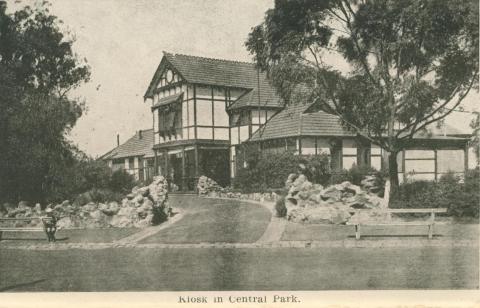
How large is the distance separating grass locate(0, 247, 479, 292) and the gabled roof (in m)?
17.3

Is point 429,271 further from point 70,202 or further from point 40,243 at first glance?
point 70,202

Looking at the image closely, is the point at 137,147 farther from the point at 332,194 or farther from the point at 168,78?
the point at 332,194

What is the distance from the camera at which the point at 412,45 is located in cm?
1538

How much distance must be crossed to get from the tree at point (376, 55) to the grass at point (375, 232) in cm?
387

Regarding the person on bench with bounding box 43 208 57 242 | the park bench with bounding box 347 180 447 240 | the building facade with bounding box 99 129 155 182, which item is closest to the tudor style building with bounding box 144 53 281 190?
the building facade with bounding box 99 129 155 182

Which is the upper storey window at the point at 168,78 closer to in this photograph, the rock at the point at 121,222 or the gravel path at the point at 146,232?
the gravel path at the point at 146,232

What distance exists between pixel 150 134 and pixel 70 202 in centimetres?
1996

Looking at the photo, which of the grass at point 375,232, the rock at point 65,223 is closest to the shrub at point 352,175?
the grass at point 375,232

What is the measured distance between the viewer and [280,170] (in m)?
23.1

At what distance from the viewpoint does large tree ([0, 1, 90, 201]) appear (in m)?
16.2

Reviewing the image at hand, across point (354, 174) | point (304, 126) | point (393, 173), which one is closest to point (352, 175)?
point (354, 174)

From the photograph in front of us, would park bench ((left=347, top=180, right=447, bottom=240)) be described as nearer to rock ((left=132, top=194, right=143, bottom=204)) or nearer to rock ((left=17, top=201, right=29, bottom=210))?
rock ((left=132, top=194, right=143, bottom=204))

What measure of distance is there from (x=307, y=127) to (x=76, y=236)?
1286 centimetres

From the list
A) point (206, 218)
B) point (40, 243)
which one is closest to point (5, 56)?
point (40, 243)
